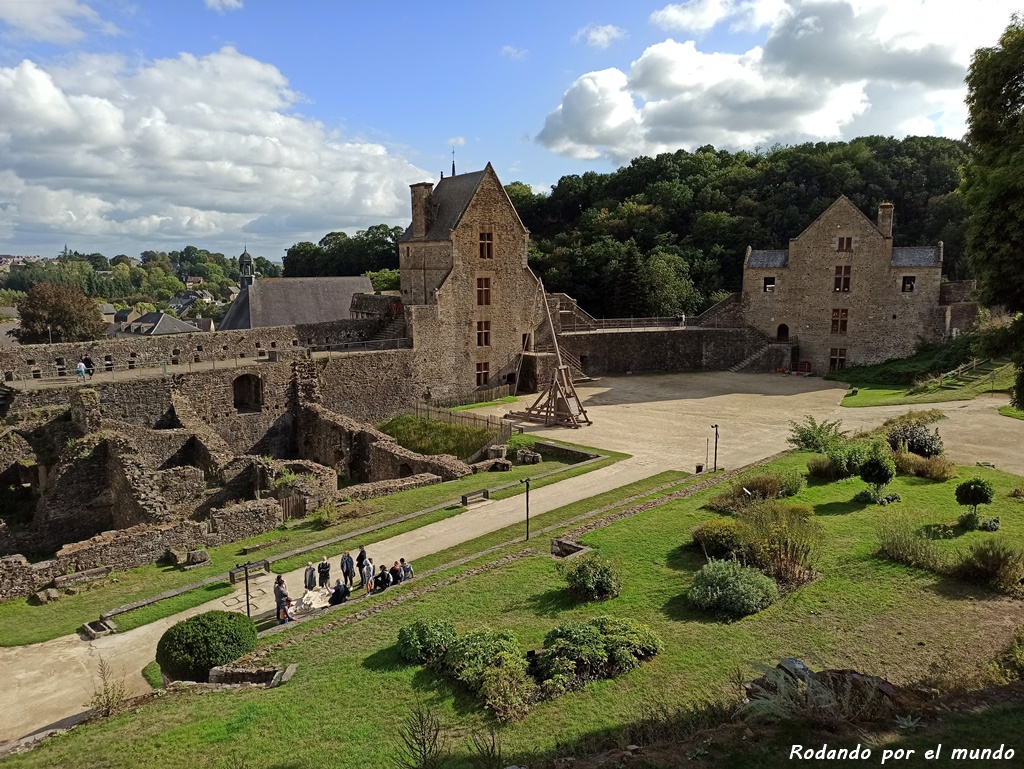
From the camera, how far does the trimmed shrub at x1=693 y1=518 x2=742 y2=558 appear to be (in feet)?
50.2

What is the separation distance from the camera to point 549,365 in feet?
129

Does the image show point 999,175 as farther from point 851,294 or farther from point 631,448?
point 851,294

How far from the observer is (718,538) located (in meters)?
15.5

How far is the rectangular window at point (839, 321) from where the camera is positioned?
45.0m

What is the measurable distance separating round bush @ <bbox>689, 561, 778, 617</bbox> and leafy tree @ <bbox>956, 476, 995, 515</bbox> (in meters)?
7.23

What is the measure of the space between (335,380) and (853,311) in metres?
33.1

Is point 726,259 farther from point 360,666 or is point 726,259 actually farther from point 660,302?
point 360,666

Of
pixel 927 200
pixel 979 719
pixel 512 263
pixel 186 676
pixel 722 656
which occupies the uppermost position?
pixel 927 200

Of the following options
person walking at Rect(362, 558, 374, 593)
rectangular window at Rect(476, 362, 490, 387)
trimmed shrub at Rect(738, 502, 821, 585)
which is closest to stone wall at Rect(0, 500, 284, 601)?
person walking at Rect(362, 558, 374, 593)

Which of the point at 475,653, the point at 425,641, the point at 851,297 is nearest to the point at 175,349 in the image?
the point at 425,641

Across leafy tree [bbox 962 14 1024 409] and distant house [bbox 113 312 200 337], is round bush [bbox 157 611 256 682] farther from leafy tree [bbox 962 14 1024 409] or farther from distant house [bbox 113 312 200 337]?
distant house [bbox 113 312 200 337]

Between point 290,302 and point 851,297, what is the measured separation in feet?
123

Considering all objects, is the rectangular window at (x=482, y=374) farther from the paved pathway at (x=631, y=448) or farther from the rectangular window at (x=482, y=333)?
the paved pathway at (x=631, y=448)

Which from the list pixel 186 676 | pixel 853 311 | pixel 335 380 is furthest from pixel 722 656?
pixel 853 311
